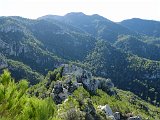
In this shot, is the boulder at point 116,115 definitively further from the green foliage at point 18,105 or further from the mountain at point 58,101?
the green foliage at point 18,105

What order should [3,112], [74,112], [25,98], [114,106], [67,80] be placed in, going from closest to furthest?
[3,112]
[25,98]
[74,112]
[67,80]
[114,106]

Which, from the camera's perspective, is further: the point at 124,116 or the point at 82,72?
the point at 82,72

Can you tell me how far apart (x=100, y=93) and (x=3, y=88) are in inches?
5818

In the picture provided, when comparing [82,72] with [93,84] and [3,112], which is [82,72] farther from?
[3,112]

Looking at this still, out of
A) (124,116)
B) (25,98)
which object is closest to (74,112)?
(25,98)

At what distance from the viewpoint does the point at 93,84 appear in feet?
536

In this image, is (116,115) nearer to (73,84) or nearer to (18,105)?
(73,84)

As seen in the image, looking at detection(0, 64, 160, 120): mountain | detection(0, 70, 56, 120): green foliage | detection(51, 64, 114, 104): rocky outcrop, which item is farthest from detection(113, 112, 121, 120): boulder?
detection(0, 70, 56, 120): green foliage

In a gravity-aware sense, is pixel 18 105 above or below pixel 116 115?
above

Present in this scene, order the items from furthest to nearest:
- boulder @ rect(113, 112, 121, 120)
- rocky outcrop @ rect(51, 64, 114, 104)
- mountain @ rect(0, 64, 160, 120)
Result: boulder @ rect(113, 112, 121, 120) → rocky outcrop @ rect(51, 64, 114, 104) → mountain @ rect(0, 64, 160, 120)

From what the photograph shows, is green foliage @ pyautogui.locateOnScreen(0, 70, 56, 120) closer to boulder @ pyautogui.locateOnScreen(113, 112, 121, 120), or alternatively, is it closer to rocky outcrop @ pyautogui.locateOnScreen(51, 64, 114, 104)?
rocky outcrop @ pyautogui.locateOnScreen(51, 64, 114, 104)

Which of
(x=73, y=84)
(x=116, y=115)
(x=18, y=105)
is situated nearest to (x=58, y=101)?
(x=73, y=84)

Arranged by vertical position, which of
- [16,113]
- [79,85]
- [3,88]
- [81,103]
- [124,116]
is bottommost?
[124,116]

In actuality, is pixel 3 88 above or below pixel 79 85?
above
